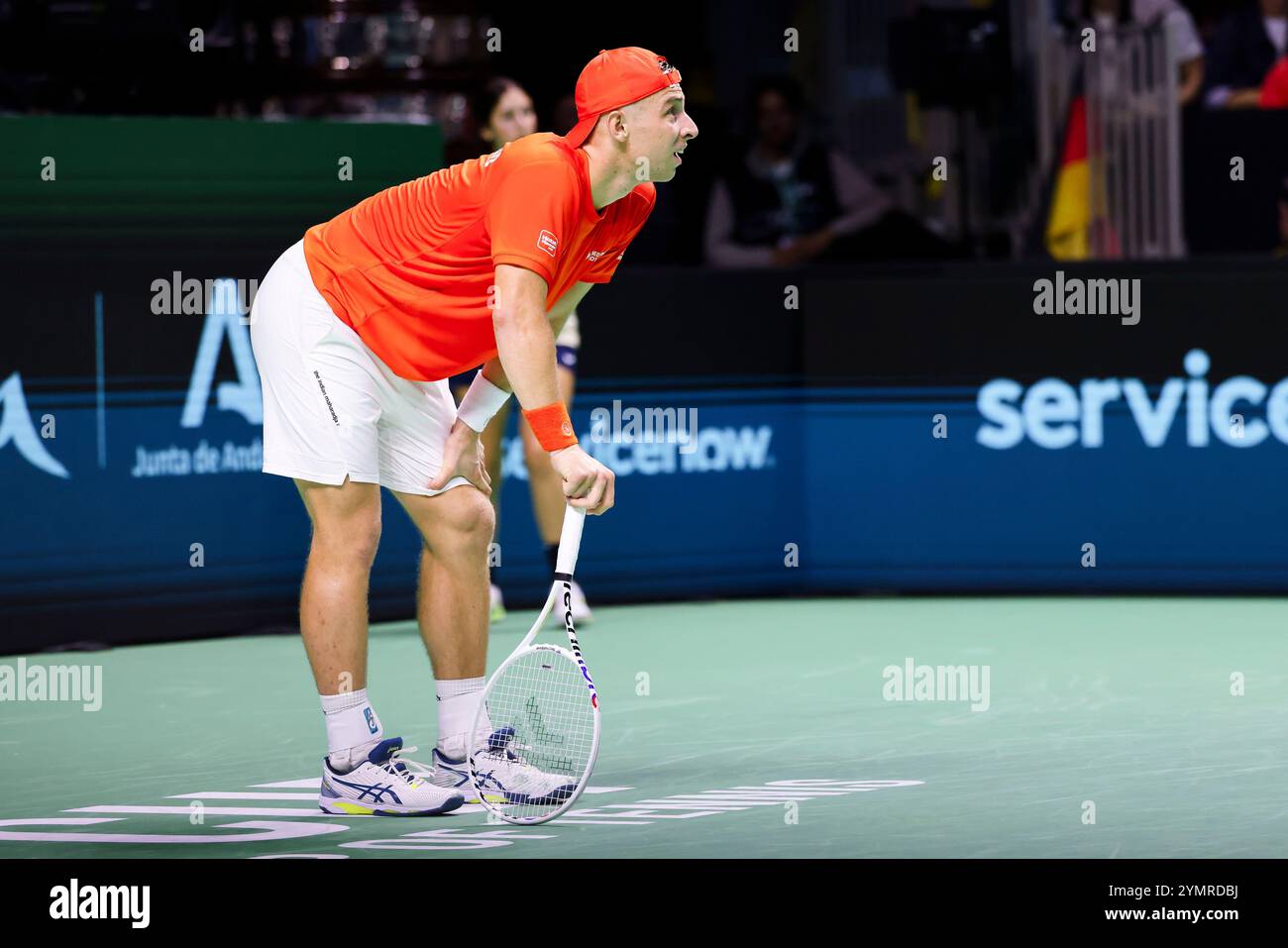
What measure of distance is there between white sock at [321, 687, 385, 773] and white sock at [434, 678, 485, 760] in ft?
0.79

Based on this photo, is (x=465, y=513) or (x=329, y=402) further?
(x=465, y=513)

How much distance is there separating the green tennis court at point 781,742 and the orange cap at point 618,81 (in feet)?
5.58

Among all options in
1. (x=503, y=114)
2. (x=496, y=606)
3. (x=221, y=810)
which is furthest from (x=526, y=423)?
(x=221, y=810)

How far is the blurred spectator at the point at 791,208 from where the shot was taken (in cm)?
1142

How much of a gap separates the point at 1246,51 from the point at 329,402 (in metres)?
8.60

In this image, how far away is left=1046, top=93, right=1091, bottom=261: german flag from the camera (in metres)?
11.0

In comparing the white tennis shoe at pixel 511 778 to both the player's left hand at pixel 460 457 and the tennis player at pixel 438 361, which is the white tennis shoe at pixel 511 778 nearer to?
the tennis player at pixel 438 361

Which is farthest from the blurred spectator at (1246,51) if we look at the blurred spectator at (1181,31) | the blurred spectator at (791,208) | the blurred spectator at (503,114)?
the blurred spectator at (503,114)

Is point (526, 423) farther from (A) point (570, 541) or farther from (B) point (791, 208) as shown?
(A) point (570, 541)

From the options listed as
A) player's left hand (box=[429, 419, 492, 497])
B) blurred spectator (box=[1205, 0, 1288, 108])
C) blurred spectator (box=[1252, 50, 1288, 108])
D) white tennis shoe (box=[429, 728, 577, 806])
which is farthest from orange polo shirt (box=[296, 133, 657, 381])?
blurred spectator (box=[1205, 0, 1288, 108])

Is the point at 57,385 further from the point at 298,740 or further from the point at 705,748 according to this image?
the point at 705,748

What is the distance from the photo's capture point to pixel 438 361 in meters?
5.45

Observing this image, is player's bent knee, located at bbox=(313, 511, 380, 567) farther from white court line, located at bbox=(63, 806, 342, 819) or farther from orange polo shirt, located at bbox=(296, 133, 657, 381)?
white court line, located at bbox=(63, 806, 342, 819)

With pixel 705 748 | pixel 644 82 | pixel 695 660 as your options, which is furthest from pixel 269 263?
pixel 644 82
